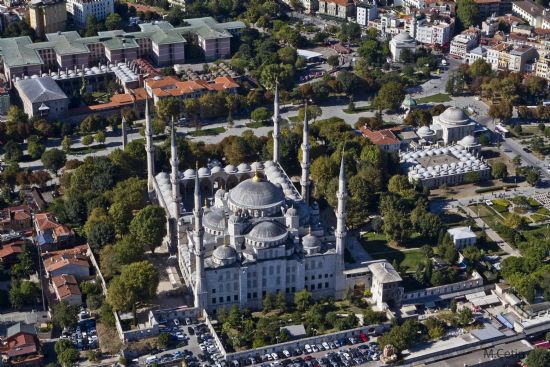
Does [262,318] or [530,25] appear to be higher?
[530,25]

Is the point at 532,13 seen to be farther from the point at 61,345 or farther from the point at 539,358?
the point at 61,345

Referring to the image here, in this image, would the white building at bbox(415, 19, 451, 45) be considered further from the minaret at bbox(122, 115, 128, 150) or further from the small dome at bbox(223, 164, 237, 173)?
the small dome at bbox(223, 164, 237, 173)

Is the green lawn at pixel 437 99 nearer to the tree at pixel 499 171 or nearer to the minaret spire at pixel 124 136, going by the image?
the tree at pixel 499 171

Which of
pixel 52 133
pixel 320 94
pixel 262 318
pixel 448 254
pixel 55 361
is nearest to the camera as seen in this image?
pixel 55 361

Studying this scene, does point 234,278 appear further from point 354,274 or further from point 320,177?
point 320,177

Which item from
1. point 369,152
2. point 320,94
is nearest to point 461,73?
point 320,94

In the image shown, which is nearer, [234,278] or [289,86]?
[234,278]
